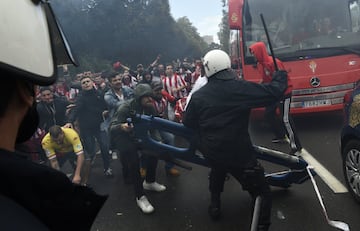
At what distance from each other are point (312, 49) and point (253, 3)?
146 cm

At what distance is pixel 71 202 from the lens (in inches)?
32.5

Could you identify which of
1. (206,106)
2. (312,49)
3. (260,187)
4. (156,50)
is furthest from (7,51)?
(156,50)

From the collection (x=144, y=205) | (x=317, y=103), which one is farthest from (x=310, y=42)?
(x=144, y=205)

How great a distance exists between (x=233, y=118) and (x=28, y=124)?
2.24 m

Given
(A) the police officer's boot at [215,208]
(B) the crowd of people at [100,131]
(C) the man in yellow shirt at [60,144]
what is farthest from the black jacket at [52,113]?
(A) the police officer's boot at [215,208]

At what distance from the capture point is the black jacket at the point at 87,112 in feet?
18.6

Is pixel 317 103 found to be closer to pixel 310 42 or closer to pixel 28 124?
pixel 310 42

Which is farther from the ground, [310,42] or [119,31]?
[119,31]

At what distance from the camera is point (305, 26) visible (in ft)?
23.6

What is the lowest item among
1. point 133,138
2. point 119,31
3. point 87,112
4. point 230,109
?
point 133,138

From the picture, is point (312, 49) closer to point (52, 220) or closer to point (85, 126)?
point (85, 126)

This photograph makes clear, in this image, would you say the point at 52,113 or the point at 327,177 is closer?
the point at 327,177

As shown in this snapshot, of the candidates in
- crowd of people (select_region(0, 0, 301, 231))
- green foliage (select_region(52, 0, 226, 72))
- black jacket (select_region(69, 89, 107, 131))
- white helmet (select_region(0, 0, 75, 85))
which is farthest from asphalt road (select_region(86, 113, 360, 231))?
green foliage (select_region(52, 0, 226, 72))

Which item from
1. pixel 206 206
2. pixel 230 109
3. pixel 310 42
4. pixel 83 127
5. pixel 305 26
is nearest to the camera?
pixel 230 109
